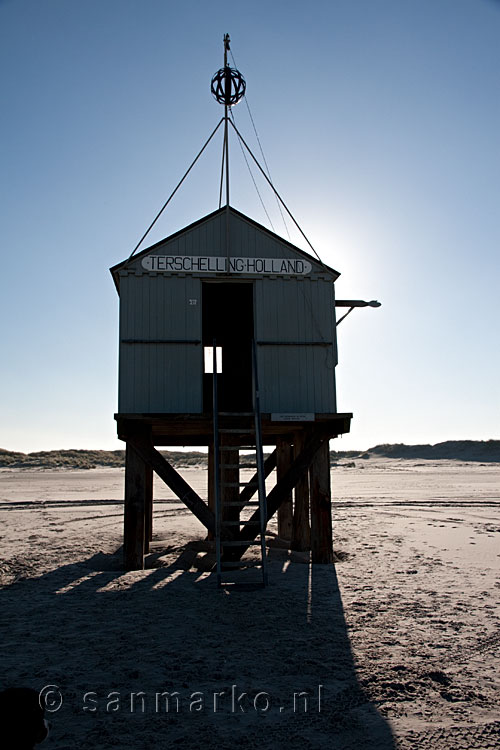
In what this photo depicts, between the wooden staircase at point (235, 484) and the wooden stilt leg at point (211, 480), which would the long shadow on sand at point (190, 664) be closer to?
the wooden staircase at point (235, 484)

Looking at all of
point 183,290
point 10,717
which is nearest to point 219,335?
point 183,290

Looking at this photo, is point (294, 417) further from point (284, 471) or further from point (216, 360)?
point (284, 471)

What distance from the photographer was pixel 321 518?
406 inches

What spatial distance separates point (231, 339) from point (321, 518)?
214 inches

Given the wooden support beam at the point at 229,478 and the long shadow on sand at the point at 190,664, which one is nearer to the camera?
the long shadow on sand at the point at 190,664

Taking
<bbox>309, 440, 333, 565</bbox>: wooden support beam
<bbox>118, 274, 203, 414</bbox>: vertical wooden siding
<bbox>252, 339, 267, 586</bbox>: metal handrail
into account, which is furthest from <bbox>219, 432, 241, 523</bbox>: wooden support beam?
<bbox>309, 440, 333, 565</bbox>: wooden support beam

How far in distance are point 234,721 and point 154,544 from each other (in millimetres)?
9235

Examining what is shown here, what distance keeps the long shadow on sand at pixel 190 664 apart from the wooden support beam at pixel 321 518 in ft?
5.23

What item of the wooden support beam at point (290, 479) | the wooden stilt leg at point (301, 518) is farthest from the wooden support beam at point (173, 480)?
the wooden stilt leg at point (301, 518)

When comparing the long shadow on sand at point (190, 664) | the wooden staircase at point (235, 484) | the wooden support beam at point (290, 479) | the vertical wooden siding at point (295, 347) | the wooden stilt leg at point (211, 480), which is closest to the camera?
the long shadow on sand at point (190, 664)

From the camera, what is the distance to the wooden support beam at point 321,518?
33.7 feet

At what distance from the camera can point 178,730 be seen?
4.17 m

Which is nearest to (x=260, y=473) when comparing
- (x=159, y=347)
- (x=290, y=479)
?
(x=290, y=479)

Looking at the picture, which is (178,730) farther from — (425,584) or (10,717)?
(425,584)
